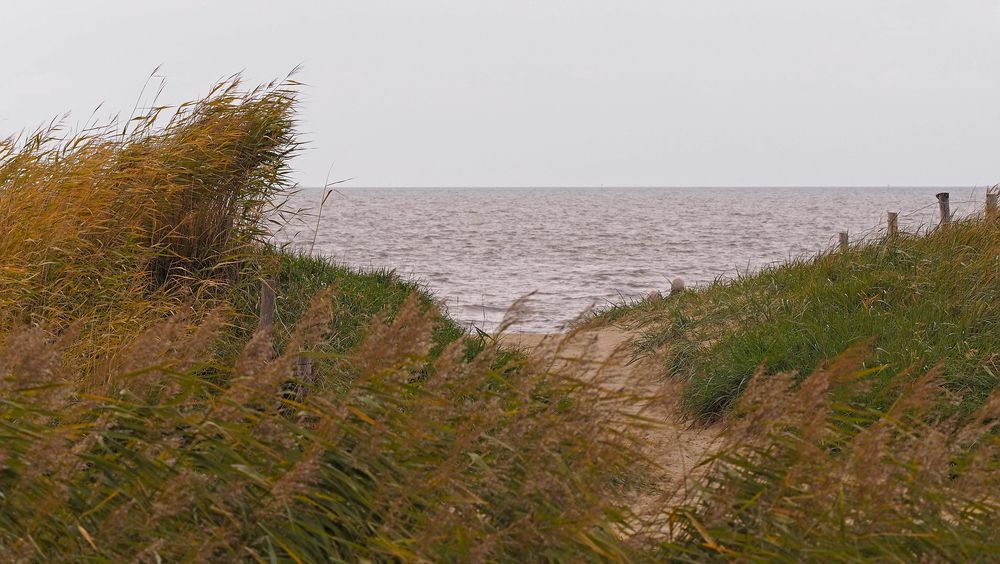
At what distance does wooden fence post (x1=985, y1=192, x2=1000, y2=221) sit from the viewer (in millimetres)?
9539

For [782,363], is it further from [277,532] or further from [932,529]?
[277,532]

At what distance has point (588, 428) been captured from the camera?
10.3ft

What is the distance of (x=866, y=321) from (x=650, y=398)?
488 cm

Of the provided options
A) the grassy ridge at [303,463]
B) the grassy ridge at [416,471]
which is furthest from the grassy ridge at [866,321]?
the grassy ridge at [303,463]

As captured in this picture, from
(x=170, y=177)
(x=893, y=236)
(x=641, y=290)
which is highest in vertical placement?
(x=170, y=177)

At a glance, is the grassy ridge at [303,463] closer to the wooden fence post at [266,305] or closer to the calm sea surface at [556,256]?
the wooden fence post at [266,305]

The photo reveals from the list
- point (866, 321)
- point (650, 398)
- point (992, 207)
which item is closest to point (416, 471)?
point (650, 398)

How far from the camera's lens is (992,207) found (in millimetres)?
9961

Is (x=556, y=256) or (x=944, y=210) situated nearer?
(x=944, y=210)

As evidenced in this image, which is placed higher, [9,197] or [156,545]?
[9,197]

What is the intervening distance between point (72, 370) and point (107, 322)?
932mm

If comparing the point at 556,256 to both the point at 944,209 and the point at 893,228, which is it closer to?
the point at 944,209

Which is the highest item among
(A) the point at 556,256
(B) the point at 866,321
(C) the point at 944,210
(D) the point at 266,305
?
(C) the point at 944,210

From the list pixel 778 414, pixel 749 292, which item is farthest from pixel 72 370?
pixel 749 292
